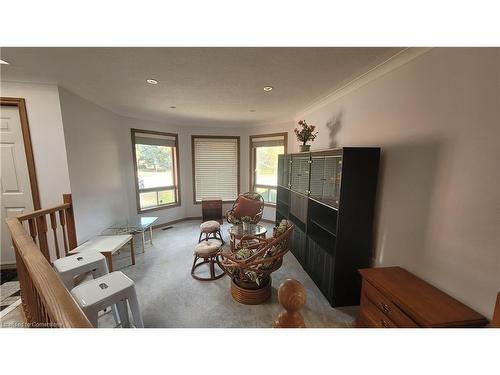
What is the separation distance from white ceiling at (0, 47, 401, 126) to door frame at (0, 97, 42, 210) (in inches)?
9.9

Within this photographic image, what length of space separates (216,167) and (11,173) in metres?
3.26

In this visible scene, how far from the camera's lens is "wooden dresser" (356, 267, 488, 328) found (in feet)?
3.35

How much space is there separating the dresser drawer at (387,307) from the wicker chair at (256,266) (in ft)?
2.53

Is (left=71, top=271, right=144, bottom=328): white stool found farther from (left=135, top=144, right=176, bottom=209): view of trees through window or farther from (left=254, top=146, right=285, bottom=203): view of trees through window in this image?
(left=254, top=146, right=285, bottom=203): view of trees through window

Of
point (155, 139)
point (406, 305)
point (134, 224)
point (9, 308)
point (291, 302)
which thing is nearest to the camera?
point (291, 302)

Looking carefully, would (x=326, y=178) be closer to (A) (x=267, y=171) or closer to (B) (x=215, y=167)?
(A) (x=267, y=171)

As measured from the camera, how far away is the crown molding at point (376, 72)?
1440 mm

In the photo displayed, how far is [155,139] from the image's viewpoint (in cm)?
394

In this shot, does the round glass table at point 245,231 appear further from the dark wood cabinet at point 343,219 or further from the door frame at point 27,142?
the door frame at point 27,142

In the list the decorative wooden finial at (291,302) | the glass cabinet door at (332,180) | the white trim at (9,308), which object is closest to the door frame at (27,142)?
the white trim at (9,308)

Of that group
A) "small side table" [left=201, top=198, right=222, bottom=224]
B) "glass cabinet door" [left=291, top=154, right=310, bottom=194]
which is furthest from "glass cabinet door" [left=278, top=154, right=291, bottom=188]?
"small side table" [left=201, top=198, right=222, bottom=224]

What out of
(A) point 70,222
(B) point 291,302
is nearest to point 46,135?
(A) point 70,222

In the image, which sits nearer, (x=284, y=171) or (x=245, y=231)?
(x=245, y=231)

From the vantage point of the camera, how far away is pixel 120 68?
182 centimetres
